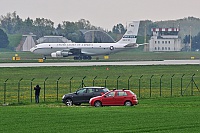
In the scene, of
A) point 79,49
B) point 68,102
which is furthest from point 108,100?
point 79,49

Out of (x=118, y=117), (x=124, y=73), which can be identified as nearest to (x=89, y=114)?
(x=118, y=117)

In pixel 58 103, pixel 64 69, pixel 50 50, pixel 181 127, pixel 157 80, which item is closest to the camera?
pixel 181 127

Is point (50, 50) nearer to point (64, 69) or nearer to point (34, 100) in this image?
point (64, 69)

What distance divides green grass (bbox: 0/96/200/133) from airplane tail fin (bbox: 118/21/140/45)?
10189cm

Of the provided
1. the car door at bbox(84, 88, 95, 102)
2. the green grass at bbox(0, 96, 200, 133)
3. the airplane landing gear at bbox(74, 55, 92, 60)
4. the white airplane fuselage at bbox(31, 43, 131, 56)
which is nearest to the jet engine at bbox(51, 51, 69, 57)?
the white airplane fuselage at bbox(31, 43, 131, 56)

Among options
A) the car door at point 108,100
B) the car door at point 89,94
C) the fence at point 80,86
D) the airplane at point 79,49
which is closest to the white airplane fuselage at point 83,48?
the airplane at point 79,49

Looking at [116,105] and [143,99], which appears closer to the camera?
[116,105]

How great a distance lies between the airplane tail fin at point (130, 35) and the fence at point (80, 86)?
64176mm

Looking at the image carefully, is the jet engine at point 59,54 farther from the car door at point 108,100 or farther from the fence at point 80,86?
the car door at point 108,100

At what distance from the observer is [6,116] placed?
4259 cm

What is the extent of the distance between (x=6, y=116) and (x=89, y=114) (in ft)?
16.2

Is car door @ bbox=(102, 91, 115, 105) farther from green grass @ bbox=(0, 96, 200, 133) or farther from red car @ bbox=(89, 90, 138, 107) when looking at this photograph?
green grass @ bbox=(0, 96, 200, 133)

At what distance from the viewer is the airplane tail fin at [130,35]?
15288cm

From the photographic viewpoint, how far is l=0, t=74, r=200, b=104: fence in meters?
61.7
